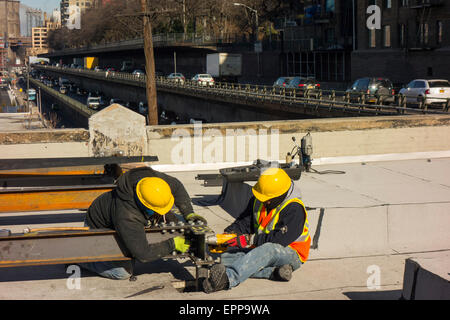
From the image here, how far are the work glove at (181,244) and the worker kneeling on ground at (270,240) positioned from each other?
1.41 feet

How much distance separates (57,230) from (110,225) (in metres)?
0.62

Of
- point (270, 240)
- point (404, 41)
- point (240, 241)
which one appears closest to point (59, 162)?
point (240, 241)

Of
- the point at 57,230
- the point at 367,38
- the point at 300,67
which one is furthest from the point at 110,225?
the point at 300,67

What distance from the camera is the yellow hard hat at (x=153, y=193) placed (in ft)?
20.6

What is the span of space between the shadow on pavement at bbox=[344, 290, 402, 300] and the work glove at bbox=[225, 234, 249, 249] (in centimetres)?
121

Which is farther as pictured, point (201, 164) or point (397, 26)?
point (397, 26)

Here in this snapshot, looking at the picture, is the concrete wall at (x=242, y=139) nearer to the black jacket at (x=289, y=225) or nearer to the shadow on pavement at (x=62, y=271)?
the shadow on pavement at (x=62, y=271)

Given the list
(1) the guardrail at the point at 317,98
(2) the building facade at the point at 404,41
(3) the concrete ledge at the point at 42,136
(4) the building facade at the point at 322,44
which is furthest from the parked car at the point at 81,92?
(3) the concrete ledge at the point at 42,136

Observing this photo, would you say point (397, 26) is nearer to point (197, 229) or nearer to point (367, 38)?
point (367, 38)

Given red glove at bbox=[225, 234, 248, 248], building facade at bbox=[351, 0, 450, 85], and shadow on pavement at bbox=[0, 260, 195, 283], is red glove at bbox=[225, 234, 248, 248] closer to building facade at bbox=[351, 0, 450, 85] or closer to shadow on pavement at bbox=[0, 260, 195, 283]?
shadow on pavement at bbox=[0, 260, 195, 283]

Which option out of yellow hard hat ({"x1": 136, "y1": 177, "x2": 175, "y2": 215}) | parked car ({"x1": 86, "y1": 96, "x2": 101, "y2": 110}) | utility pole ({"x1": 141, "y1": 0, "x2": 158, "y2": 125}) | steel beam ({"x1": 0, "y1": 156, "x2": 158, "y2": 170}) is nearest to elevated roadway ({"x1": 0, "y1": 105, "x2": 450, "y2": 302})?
steel beam ({"x1": 0, "y1": 156, "x2": 158, "y2": 170})

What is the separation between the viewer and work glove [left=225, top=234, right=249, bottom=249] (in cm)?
702

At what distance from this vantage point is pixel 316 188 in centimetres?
1070
